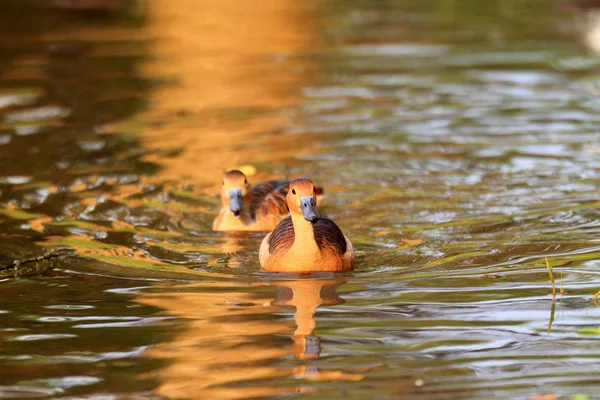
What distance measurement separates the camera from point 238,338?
727 cm

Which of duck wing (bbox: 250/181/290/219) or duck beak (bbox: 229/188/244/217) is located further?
duck wing (bbox: 250/181/290/219)

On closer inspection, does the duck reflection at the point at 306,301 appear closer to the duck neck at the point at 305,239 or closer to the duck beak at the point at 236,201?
the duck neck at the point at 305,239

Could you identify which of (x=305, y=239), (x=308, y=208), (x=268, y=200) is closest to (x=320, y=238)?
(x=305, y=239)

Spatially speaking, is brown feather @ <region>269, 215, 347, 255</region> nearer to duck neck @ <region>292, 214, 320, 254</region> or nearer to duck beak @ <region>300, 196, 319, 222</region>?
duck neck @ <region>292, 214, 320, 254</region>

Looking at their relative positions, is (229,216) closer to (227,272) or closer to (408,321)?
(227,272)

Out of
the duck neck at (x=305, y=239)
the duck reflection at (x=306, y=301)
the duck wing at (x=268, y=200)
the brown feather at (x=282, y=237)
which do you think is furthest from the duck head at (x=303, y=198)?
the duck wing at (x=268, y=200)

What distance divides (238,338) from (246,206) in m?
4.03

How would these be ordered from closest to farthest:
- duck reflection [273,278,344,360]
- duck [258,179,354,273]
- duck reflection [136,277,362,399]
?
duck reflection [136,277,362,399] → duck reflection [273,278,344,360] → duck [258,179,354,273]

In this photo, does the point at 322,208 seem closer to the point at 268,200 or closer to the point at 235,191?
the point at 268,200

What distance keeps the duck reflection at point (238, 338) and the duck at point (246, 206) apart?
2.12 m

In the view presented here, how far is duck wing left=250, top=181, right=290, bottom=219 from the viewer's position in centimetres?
1108

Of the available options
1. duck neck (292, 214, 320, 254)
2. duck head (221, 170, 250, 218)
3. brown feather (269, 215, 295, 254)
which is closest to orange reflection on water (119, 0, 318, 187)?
duck head (221, 170, 250, 218)

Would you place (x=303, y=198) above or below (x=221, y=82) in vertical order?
below

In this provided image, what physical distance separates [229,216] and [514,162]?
3998 mm
